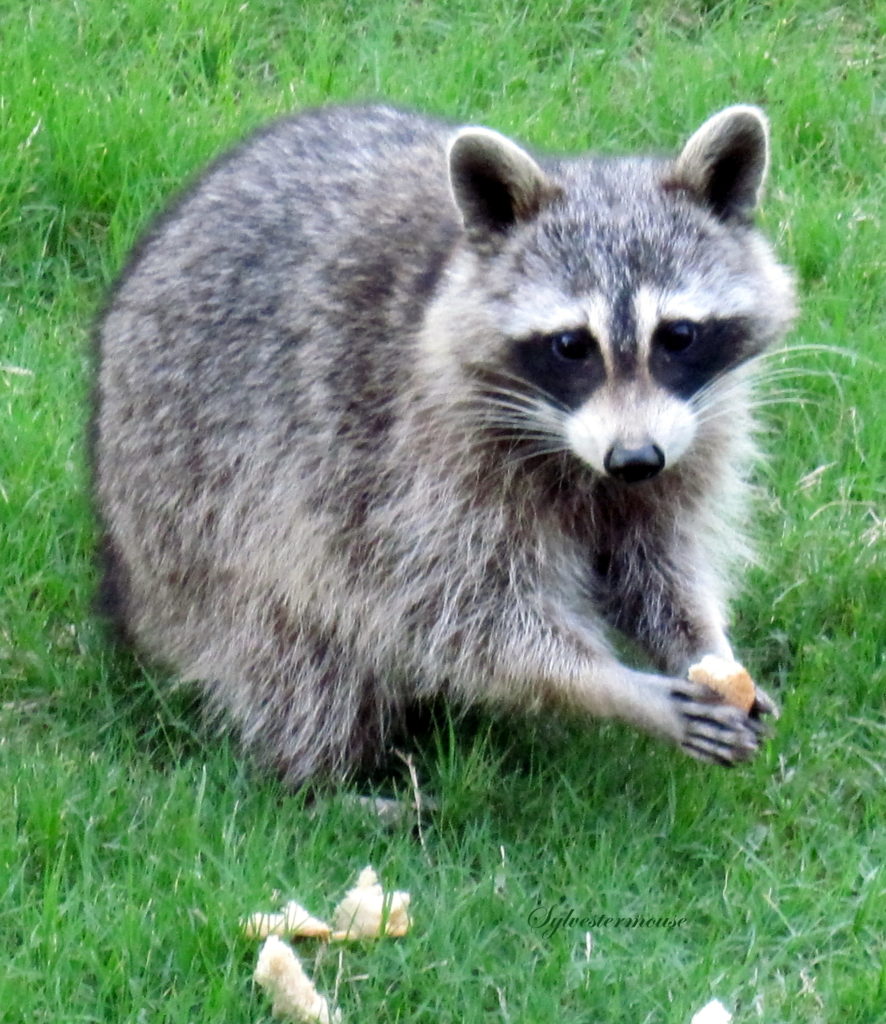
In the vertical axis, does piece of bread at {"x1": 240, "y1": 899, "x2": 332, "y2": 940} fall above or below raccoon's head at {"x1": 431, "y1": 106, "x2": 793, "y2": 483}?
below

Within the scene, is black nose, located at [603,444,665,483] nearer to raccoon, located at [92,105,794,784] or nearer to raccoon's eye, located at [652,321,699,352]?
raccoon, located at [92,105,794,784]

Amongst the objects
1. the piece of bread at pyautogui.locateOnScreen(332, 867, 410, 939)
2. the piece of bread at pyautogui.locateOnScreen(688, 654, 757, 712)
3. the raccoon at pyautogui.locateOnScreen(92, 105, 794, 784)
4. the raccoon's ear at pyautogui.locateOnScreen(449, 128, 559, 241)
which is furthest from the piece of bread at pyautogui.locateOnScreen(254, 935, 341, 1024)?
the raccoon's ear at pyautogui.locateOnScreen(449, 128, 559, 241)

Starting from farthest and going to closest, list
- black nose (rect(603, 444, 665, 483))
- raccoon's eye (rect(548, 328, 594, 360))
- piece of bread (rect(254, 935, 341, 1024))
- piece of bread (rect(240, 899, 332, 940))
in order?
raccoon's eye (rect(548, 328, 594, 360))
black nose (rect(603, 444, 665, 483))
piece of bread (rect(240, 899, 332, 940))
piece of bread (rect(254, 935, 341, 1024))

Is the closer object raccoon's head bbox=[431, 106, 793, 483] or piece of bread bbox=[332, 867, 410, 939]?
piece of bread bbox=[332, 867, 410, 939]

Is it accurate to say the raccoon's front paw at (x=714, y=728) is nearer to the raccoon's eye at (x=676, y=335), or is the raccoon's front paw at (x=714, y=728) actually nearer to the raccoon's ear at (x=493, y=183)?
the raccoon's eye at (x=676, y=335)

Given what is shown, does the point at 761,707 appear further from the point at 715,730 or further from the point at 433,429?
the point at 433,429

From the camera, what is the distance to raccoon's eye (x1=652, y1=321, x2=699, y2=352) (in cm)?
355

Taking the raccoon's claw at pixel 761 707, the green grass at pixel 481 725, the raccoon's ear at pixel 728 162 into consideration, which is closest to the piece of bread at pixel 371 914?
the green grass at pixel 481 725

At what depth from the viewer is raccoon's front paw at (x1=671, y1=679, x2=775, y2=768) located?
3576 mm

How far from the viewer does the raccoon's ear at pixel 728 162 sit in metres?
3.66

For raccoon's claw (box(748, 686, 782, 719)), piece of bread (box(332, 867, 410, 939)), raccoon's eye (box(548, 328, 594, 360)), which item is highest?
raccoon's eye (box(548, 328, 594, 360))

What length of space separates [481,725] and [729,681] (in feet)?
1.95

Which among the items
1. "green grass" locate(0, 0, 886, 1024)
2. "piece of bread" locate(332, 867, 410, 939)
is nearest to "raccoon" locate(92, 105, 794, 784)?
"green grass" locate(0, 0, 886, 1024)

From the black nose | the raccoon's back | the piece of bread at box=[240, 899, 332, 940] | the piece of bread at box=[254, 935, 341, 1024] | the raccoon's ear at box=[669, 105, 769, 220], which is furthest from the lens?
the raccoon's back
